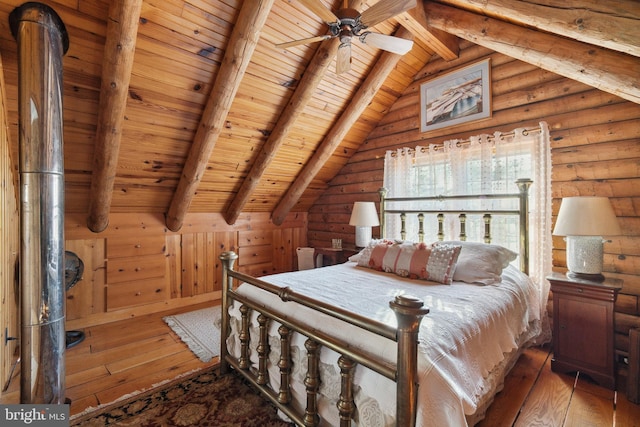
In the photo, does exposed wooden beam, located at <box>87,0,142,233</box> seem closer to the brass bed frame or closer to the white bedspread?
the brass bed frame

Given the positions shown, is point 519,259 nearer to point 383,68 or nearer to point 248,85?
point 383,68

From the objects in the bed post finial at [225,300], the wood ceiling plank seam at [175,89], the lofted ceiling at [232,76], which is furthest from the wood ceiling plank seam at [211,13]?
the bed post finial at [225,300]

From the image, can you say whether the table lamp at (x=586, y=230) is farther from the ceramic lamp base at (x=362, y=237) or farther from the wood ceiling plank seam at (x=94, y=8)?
the wood ceiling plank seam at (x=94, y=8)

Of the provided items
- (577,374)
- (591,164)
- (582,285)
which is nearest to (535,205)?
(591,164)

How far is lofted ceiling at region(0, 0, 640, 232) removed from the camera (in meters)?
1.88

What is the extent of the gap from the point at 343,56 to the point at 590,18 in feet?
4.58

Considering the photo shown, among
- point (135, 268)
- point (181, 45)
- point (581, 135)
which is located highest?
point (181, 45)

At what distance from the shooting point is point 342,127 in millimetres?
3729

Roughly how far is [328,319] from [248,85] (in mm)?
2400

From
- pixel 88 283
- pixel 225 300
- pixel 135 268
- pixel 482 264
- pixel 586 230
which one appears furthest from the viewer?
pixel 135 268

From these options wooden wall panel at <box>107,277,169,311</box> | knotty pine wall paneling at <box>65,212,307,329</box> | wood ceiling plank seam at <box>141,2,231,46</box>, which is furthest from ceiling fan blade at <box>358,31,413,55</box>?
wooden wall panel at <box>107,277,169,311</box>

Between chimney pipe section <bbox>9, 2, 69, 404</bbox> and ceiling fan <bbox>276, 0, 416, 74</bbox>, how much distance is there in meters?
1.48

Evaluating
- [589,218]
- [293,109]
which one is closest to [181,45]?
[293,109]

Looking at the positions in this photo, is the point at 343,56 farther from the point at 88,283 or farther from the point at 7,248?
the point at 88,283
